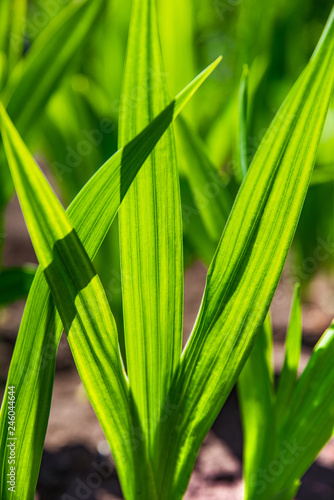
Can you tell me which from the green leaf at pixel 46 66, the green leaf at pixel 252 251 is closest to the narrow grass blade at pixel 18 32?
the green leaf at pixel 46 66

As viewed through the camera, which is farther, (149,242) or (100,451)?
(100,451)

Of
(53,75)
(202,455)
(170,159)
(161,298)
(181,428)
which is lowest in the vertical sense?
(202,455)

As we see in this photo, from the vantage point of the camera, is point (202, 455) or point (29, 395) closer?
point (29, 395)

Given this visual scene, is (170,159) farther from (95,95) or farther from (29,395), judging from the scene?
(95,95)

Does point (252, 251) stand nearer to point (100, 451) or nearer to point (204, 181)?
point (204, 181)

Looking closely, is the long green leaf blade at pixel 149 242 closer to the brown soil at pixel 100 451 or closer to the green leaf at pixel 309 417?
the green leaf at pixel 309 417

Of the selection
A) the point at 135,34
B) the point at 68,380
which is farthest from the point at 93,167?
the point at 135,34

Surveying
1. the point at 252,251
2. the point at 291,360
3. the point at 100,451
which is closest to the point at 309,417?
the point at 291,360
